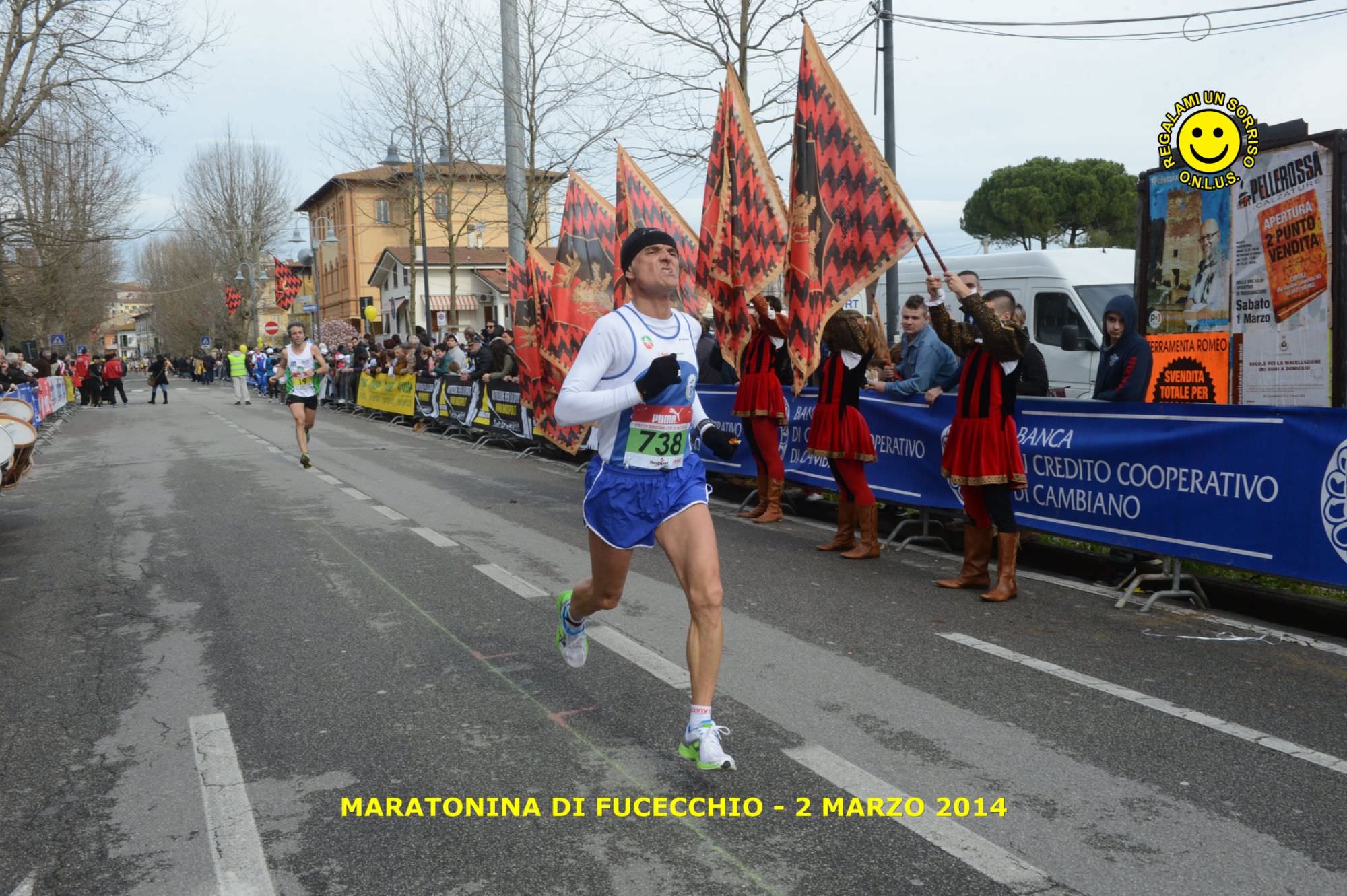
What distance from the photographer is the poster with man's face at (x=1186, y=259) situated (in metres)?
10.6

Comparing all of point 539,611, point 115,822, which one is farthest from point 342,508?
point 115,822

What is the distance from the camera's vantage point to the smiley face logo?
1055 centimetres

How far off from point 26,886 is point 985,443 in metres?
5.65

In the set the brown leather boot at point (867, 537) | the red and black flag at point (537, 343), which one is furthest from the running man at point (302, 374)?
the brown leather boot at point (867, 537)

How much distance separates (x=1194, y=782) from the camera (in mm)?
4109

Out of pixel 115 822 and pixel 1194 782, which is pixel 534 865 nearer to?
pixel 115 822

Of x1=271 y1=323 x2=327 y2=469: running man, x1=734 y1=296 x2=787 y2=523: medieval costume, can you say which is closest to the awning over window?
x1=271 y1=323 x2=327 y2=469: running man

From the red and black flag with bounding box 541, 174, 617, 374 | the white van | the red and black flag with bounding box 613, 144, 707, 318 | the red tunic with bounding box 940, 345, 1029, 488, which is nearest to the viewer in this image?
the red tunic with bounding box 940, 345, 1029, 488

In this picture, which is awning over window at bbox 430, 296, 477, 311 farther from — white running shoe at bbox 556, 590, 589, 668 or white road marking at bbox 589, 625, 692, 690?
white running shoe at bbox 556, 590, 589, 668

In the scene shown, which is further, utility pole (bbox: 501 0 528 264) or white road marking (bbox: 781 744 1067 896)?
utility pole (bbox: 501 0 528 264)

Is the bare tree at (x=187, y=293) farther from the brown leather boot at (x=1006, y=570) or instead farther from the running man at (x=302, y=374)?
the brown leather boot at (x=1006, y=570)

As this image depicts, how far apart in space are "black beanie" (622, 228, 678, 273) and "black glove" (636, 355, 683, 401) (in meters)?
0.50

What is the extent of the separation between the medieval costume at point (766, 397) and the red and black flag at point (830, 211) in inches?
43.5

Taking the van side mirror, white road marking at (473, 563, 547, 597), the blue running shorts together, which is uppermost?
the van side mirror
